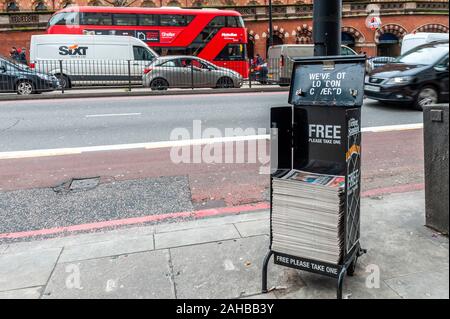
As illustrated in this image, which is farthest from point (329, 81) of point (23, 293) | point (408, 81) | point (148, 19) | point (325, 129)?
point (148, 19)

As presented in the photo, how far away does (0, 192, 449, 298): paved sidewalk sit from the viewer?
303cm

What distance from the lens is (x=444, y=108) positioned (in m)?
3.58

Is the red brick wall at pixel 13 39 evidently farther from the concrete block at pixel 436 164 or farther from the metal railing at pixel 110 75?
the concrete block at pixel 436 164

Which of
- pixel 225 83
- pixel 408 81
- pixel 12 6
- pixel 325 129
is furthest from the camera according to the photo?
pixel 12 6

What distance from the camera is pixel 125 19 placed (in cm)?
2347

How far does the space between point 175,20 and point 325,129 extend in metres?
22.9

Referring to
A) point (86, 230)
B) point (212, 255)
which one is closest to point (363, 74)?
point (212, 255)

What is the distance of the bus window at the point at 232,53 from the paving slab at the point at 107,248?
2211 centimetres

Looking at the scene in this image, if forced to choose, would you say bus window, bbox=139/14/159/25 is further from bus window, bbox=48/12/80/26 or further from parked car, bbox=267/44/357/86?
parked car, bbox=267/44/357/86

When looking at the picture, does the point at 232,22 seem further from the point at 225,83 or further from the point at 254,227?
the point at 254,227

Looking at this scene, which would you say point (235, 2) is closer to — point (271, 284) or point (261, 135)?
point (261, 135)

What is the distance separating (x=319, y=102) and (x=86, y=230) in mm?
2986

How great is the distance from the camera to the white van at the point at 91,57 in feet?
64.2

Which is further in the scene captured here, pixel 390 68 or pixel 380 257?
pixel 390 68
